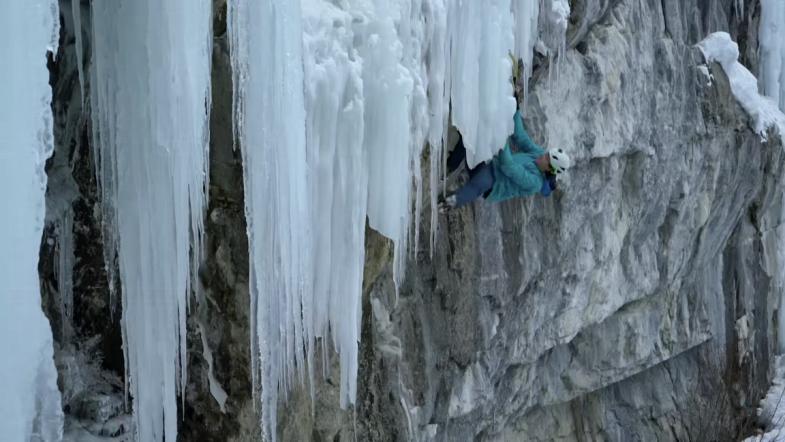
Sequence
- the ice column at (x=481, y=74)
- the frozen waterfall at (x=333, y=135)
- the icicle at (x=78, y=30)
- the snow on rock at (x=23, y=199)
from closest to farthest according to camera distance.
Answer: the snow on rock at (x=23, y=199) < the icicle at (x=78, y=30) < the frozen waterfall at (x=333, y=135) < the ice column at (x=481, y=74)

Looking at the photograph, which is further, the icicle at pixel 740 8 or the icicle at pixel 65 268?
the icicle at pixel 740 8

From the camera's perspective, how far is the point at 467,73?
5348 millimetres

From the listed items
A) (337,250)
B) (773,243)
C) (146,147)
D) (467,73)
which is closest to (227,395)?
(337,250)

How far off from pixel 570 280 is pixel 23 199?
5543 millimetres

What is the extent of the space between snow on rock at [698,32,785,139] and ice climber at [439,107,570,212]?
3272 mm

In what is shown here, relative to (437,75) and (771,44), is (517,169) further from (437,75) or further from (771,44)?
(771,44)

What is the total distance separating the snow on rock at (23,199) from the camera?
2.37 meters

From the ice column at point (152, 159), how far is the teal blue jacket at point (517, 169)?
7.72 ft

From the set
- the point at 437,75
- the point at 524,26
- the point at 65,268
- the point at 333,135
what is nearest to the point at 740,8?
the point at 524,26

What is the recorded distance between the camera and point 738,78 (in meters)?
8.70

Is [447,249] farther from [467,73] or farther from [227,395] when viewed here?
[227,395]

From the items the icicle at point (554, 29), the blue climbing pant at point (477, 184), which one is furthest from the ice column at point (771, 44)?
the blue climbing pant at point (477, 184)

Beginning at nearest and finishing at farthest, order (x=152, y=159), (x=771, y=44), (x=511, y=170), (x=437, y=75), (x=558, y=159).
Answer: (x=152, y=159), (x=437, y=75), (x=511, y=170), (x=558, y=159), (x=771, y=44)

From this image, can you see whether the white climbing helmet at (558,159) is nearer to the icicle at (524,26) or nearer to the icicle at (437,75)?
the icicle at (524,26)
